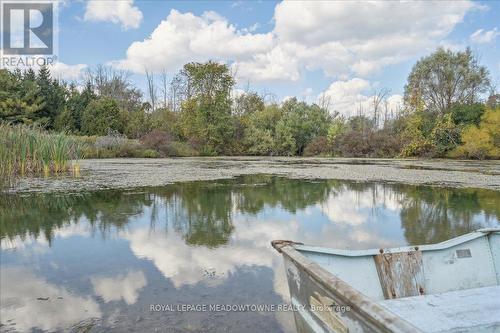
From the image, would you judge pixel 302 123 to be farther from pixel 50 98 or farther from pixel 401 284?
pixel 401 284

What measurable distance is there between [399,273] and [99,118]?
1052 inches

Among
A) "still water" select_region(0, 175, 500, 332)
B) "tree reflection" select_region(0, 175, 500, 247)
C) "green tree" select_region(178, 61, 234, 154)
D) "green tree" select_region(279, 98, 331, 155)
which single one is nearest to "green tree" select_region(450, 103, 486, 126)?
"green tree" select_region(279, 98, 331, 155)

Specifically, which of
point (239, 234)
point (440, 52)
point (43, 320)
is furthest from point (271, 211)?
point (440, 52)

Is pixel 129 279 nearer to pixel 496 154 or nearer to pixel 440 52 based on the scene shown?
pixel 496 154

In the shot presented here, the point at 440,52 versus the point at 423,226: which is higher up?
the point at 440,52

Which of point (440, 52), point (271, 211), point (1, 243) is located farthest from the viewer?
point (440, 52)

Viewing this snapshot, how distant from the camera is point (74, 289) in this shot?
9.02ft

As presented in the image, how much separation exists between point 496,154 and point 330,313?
76.5ft

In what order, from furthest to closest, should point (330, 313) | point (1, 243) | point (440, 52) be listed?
point (440, 52) < point (1, 243) < point (330, 313)

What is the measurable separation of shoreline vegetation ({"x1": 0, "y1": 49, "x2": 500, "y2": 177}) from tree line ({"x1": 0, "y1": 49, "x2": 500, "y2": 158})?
0.07 meters

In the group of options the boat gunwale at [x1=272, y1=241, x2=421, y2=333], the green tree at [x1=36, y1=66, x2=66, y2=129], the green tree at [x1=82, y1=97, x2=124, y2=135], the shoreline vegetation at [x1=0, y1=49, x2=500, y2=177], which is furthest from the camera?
the green tree at [x1=82, y1=97, x2=124, y2=135]

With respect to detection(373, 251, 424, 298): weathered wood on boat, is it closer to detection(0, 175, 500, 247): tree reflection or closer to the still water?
the still water

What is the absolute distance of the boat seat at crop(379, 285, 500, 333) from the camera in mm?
1848

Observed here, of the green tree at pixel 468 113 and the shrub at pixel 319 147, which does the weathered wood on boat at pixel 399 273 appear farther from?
the shrub at pixel 319 147
